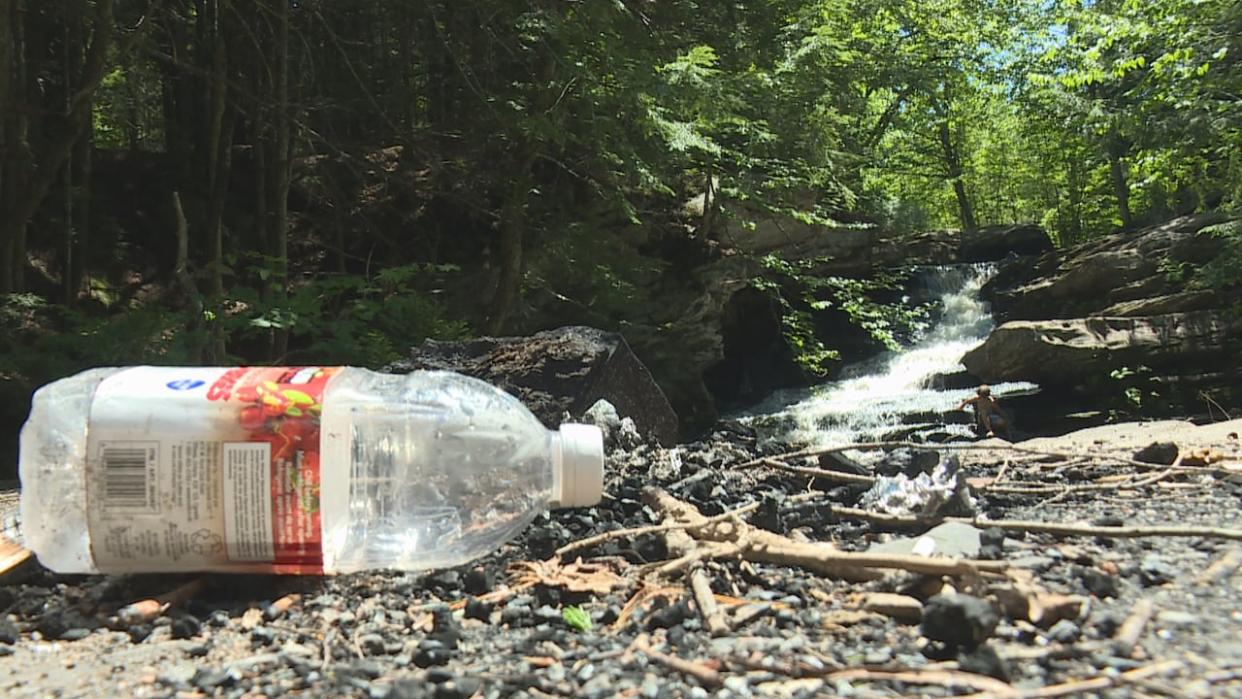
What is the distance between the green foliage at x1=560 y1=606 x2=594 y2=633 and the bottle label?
1.71 feet

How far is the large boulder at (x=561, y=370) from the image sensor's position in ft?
11.5

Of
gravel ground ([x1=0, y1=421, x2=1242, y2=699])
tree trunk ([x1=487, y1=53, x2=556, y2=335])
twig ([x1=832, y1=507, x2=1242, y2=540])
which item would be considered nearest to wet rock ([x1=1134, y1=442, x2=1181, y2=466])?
gravel ground ([x1=0, y1=421, x2=1242, y2=699])

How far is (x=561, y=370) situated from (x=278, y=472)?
210 cm

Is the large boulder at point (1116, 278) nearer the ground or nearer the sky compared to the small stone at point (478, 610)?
nearer the sky

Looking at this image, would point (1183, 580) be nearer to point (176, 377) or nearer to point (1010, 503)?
point (1010, 503)

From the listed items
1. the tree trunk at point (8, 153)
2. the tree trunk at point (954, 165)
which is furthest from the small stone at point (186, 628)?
the tree trunk at point (954, 165)

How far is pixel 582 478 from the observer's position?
187 cm

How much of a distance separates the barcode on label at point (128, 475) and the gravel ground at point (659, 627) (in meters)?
0.24

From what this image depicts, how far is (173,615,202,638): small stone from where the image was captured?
1.54 metres

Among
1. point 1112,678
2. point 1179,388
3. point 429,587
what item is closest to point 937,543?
point 1112,678

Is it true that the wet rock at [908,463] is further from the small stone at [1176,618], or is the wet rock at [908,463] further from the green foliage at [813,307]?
the green foliage at [813,307]

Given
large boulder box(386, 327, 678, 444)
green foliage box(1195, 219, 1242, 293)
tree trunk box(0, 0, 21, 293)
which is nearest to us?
large boulder box(386, 327, 678, 444)

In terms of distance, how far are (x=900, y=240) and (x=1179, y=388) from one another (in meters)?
7.19

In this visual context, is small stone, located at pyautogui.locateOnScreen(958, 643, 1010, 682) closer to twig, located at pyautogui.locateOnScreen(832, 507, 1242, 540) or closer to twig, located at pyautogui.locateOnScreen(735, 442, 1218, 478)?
twig, located at pyautogui.locateOnScreen(832, 507, 1242, 540)
